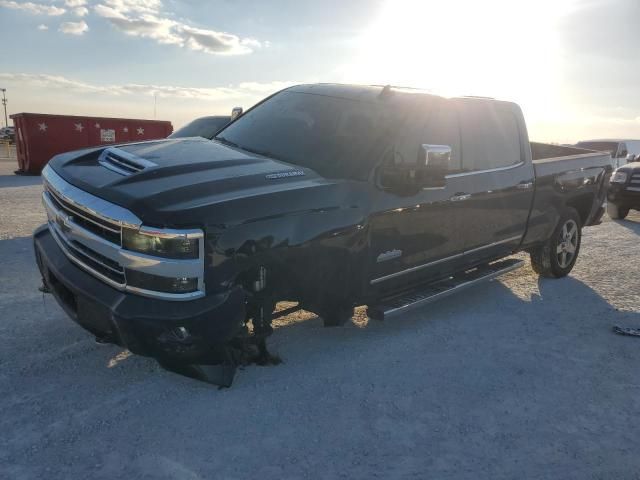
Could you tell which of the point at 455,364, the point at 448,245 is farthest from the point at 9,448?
the point at 448,245

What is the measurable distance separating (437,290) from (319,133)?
1.64 m

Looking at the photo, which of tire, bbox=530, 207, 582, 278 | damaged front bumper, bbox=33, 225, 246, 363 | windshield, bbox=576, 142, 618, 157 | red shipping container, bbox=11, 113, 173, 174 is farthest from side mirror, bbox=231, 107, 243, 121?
windshield, bbox=576, 142, 618, 157

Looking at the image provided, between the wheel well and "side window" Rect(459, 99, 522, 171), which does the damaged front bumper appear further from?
the wheel well

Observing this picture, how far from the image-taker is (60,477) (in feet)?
8.08

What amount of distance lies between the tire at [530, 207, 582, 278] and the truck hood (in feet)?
11.9

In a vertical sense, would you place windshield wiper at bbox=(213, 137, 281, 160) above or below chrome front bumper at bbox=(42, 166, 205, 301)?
above

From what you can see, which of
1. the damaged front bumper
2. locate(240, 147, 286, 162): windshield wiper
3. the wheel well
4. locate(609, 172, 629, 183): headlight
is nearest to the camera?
the damaged front bumper

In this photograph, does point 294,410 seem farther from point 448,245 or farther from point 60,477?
point 448,245

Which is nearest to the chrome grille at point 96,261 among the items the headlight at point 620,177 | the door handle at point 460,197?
the door handle at point 460,197

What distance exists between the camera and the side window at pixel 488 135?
4605 mm

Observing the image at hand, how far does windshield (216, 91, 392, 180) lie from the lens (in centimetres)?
377

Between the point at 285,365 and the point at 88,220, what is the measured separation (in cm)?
160

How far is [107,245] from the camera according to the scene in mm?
2863

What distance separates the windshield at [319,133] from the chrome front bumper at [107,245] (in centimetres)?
129
